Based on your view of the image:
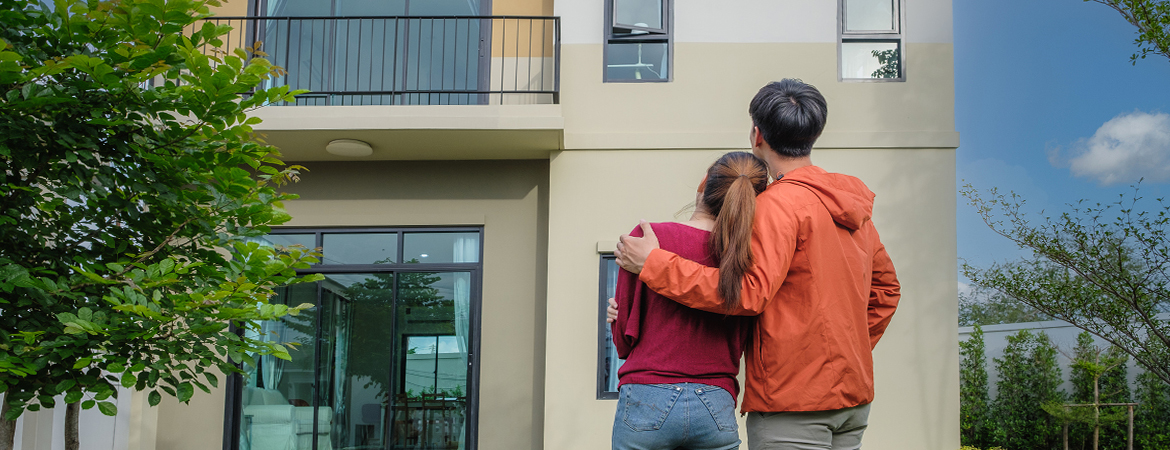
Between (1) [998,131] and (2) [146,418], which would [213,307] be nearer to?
(2) [146,418]

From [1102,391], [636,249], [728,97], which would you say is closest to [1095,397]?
[1102,391]

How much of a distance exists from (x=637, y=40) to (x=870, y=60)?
1760mm

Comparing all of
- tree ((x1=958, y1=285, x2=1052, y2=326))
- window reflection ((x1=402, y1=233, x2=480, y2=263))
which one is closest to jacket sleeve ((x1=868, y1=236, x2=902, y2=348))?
window reflection ((x1=402, y1=233, x2=480, y2=263))

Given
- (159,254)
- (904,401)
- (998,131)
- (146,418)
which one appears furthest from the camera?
(998,131)

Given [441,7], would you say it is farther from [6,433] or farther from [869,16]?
[6,433]

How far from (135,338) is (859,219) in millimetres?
2284

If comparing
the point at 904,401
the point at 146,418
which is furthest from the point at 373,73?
the point at 904,401

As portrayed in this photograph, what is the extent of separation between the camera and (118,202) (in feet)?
8.55

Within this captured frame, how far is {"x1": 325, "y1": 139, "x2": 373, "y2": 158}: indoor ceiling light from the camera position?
18.4 ft

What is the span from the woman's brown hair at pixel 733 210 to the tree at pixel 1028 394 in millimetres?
7544

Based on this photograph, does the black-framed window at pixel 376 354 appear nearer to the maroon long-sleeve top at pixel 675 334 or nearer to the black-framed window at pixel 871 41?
the black-framed window at pixel 871 41

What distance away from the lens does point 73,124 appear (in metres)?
2.45

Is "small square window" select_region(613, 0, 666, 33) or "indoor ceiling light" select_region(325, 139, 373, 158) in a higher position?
"small square window" select_region(613, 0, 666, 33)

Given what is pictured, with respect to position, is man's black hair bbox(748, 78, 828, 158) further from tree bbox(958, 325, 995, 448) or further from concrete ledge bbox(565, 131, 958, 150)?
tree bbox(958, 325, 995, 448)
